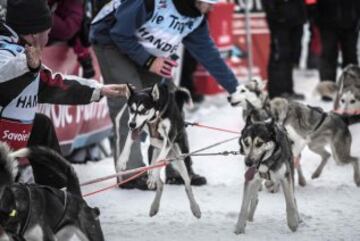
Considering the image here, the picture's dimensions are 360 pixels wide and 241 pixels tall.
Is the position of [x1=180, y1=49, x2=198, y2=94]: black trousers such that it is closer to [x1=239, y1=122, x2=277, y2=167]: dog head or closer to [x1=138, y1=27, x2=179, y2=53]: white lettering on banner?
[x1=138, y1=27, x2=179, y2=53]: white lettering on banner

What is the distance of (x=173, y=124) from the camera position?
4402 millimetres

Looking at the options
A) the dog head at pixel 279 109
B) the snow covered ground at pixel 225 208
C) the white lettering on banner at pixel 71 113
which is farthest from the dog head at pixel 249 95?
the white lettering on banner at pixel 71 113

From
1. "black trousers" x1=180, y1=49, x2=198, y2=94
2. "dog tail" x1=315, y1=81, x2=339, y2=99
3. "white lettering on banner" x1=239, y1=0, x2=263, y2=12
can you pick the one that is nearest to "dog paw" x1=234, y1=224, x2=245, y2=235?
"dog tail" x1=315, y1=81, x2=339, y2=99

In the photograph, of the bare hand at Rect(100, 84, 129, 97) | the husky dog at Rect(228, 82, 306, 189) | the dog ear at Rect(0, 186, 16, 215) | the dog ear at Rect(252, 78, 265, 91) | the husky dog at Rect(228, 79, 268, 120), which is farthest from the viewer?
the dog ear at Rect(252, 78, 265, 91)

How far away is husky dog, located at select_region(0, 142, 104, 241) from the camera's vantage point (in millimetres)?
2896

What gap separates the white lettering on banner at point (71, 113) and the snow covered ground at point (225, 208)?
406 mm

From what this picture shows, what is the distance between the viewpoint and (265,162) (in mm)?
4035

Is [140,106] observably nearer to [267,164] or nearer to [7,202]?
[267,164]

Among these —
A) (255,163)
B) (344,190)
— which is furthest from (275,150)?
(344,190)

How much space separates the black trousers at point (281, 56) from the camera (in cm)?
817

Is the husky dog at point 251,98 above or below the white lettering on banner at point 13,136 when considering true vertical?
below

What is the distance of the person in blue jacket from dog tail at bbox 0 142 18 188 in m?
1.89

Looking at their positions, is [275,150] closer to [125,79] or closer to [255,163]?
[255,163]

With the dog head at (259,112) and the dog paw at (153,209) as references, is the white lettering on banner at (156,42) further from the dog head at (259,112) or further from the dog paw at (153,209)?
the dog paw at (153,209)
